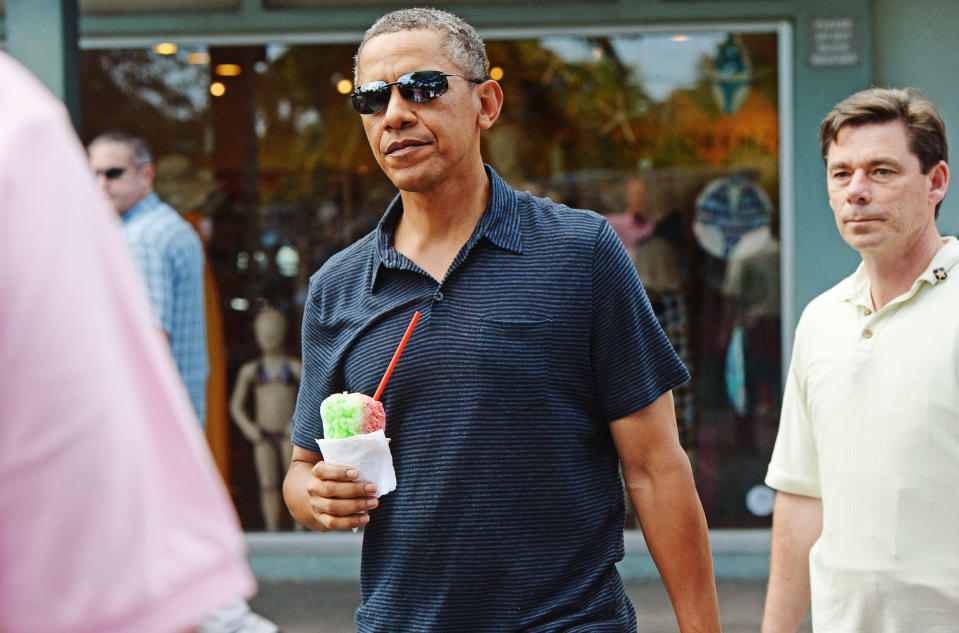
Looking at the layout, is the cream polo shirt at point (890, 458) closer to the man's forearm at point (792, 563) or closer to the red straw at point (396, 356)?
the man's forearm at point (792, 563)

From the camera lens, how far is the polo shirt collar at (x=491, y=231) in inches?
101

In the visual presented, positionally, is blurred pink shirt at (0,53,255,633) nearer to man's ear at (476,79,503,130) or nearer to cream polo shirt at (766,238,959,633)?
man's ear at (476,79,503,130)

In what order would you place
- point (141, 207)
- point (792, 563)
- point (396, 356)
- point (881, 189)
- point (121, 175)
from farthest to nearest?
point (121, 175), point (141, 207), point (792, 563), point (881, 189), point (396, 356)

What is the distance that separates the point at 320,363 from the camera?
8.95ft

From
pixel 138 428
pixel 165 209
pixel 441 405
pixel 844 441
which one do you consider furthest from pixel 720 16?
pixel 138 428

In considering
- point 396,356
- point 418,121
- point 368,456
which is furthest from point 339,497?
point 418,121

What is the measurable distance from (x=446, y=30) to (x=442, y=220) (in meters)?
0.44

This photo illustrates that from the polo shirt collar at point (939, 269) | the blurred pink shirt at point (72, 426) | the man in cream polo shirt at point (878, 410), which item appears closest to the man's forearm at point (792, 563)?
the man in cream polo shirt at point (878, 410)

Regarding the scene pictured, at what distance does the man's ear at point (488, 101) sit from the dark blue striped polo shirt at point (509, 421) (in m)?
0.30

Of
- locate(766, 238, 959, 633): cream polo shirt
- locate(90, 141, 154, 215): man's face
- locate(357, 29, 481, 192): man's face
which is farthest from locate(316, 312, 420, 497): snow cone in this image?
locate(90, 141, 154, 215): man's face

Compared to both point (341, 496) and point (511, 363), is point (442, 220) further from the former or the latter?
point (341, 496)

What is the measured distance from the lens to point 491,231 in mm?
2568

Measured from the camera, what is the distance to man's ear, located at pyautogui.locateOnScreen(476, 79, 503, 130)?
2754mm

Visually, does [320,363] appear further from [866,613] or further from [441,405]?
[866,613]
